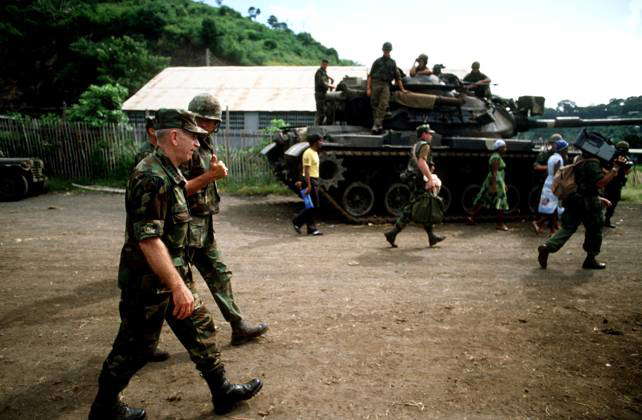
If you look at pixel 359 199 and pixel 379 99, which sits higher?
pixel 379 99

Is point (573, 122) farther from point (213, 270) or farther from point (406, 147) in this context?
point (213, 270)

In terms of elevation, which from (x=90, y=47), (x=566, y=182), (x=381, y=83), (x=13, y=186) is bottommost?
(x=13, y=186)

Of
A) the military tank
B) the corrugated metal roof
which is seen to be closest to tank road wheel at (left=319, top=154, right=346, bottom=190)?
the military tank

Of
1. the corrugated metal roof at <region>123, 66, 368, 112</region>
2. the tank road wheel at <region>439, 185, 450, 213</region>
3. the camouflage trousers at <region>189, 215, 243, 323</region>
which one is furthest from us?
the corrugated metal roof at <region>123, 66, 368, 112</region>

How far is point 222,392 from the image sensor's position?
9.21ft

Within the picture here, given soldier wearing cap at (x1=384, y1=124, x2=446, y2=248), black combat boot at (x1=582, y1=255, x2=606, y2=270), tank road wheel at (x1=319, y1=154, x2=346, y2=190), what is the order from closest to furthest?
black combat boot at (x1=582, y1=255, x2=606, y2=270), soldier wearing cap at (x1=384, y1=124, x2=446, y2=248), tank road wheel at (x1=319, y1=154, x2=346, y2=190)

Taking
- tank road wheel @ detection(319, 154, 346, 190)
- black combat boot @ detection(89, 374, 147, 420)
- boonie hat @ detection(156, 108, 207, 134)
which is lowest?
black combat boot @ detection(89, 374, 147, 420)

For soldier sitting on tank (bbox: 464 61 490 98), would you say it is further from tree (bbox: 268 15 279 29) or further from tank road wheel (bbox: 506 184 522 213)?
tree (bbox: 268 15 279 29)

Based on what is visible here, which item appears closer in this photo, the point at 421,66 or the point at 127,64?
the point at 421,66

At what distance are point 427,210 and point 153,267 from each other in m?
5.17

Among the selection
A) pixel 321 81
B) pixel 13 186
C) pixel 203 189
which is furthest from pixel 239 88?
pixel 203 189

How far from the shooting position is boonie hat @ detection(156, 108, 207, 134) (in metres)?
2.50

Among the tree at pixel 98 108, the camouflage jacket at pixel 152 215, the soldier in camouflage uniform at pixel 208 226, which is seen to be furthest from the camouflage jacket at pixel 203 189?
the tree at pixel 98 108

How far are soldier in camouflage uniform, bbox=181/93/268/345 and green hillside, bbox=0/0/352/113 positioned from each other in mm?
26833
